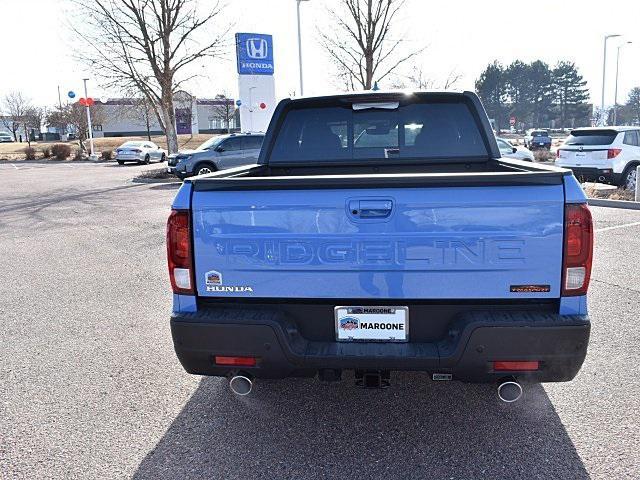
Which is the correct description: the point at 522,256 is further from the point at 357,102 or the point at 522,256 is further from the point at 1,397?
the point at 1,397

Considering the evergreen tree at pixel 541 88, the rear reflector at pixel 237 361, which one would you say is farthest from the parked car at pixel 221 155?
the evergreen tree at pixel 541 88

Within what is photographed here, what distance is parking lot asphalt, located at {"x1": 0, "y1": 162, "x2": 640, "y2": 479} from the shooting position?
2.93 m

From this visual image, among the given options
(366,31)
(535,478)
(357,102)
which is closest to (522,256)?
(535,478)

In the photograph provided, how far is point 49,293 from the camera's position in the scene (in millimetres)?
6551

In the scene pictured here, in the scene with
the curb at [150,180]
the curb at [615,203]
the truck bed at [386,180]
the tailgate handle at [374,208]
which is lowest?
the curb at [615,203]

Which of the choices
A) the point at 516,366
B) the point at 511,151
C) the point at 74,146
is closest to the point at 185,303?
the point at 516,366

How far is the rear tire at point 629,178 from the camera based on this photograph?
1405 cm

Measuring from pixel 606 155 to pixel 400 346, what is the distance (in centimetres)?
1319

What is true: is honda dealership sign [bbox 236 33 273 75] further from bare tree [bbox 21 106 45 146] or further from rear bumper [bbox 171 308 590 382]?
bare tree [bbox 21 106 45 146]

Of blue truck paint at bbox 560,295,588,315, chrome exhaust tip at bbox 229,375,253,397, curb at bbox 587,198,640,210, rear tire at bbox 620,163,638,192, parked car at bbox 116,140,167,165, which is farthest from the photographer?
parked car at bbox 116,140,167,165

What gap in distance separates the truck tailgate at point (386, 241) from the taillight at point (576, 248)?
42 millimetres

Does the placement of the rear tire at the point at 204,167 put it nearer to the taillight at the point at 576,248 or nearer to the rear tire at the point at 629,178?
the rear tire at the point at 629,178

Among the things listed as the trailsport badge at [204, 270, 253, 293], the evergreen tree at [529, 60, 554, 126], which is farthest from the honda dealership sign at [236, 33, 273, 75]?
the evergreen tree at [529, 60, 554, 126]

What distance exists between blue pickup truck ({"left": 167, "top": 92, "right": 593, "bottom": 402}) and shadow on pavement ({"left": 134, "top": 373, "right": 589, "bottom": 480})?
38 cm
